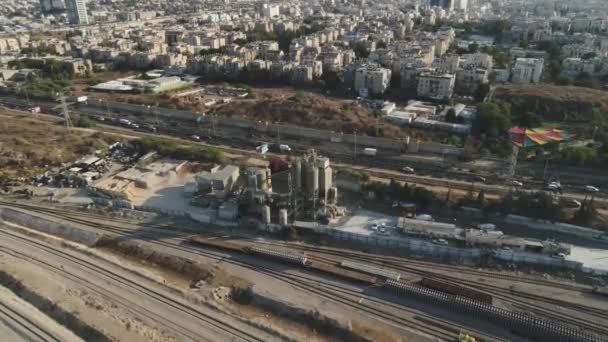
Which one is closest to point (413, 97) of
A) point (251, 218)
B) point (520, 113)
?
point (520, 113)

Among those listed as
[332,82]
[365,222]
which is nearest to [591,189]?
[365,222]

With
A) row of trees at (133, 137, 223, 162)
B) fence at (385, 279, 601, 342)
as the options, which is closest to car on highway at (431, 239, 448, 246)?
fence at (385, 279, 601, 342)

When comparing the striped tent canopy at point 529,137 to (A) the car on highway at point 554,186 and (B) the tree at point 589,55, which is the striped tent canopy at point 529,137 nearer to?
(A) the car on highway at point 554,186

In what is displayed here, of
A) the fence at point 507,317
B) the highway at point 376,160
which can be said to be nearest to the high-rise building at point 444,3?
the highway at point 376,160

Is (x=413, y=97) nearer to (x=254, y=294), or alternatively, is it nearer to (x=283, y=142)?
(x=283, y=142)

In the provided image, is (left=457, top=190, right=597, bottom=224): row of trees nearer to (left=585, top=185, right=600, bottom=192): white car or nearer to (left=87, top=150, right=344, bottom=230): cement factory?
(left=585, top=185, right=600, bottom=192): white car

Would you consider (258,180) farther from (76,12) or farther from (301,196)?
(76,12)
